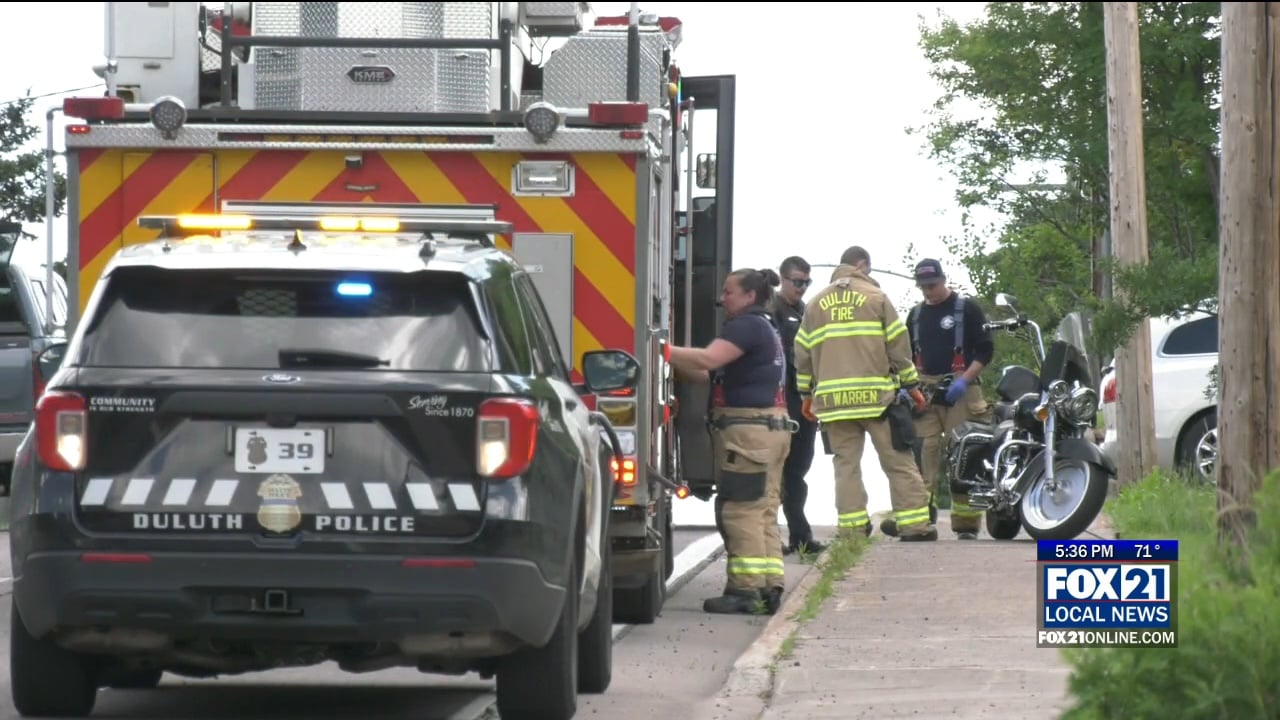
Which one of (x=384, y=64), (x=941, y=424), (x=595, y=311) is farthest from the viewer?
(x=941, y=424)

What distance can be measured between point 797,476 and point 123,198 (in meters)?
6.19

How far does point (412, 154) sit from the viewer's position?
1098 cm

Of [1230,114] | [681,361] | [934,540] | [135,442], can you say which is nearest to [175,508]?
[135,442]

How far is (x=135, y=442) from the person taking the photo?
24.7 ft

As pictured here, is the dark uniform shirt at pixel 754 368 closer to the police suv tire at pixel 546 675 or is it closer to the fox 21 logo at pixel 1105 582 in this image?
the police suv tire at pixel 546 675

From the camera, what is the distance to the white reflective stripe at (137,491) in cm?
752

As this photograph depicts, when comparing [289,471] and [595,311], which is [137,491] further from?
[595,311]

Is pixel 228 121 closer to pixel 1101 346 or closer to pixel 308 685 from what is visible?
pixel 308 685

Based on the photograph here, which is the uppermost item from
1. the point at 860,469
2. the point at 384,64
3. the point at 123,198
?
the point at 384,64

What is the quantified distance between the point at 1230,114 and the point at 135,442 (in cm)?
382

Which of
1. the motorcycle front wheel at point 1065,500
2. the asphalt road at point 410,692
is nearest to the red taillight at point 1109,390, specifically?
the motorcycle front wheel at point 1065,500

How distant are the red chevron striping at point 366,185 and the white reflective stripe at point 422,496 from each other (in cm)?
364

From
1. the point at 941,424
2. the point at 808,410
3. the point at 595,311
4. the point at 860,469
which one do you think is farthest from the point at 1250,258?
the point at 941,424

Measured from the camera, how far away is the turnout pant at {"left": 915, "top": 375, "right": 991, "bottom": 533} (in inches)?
653
